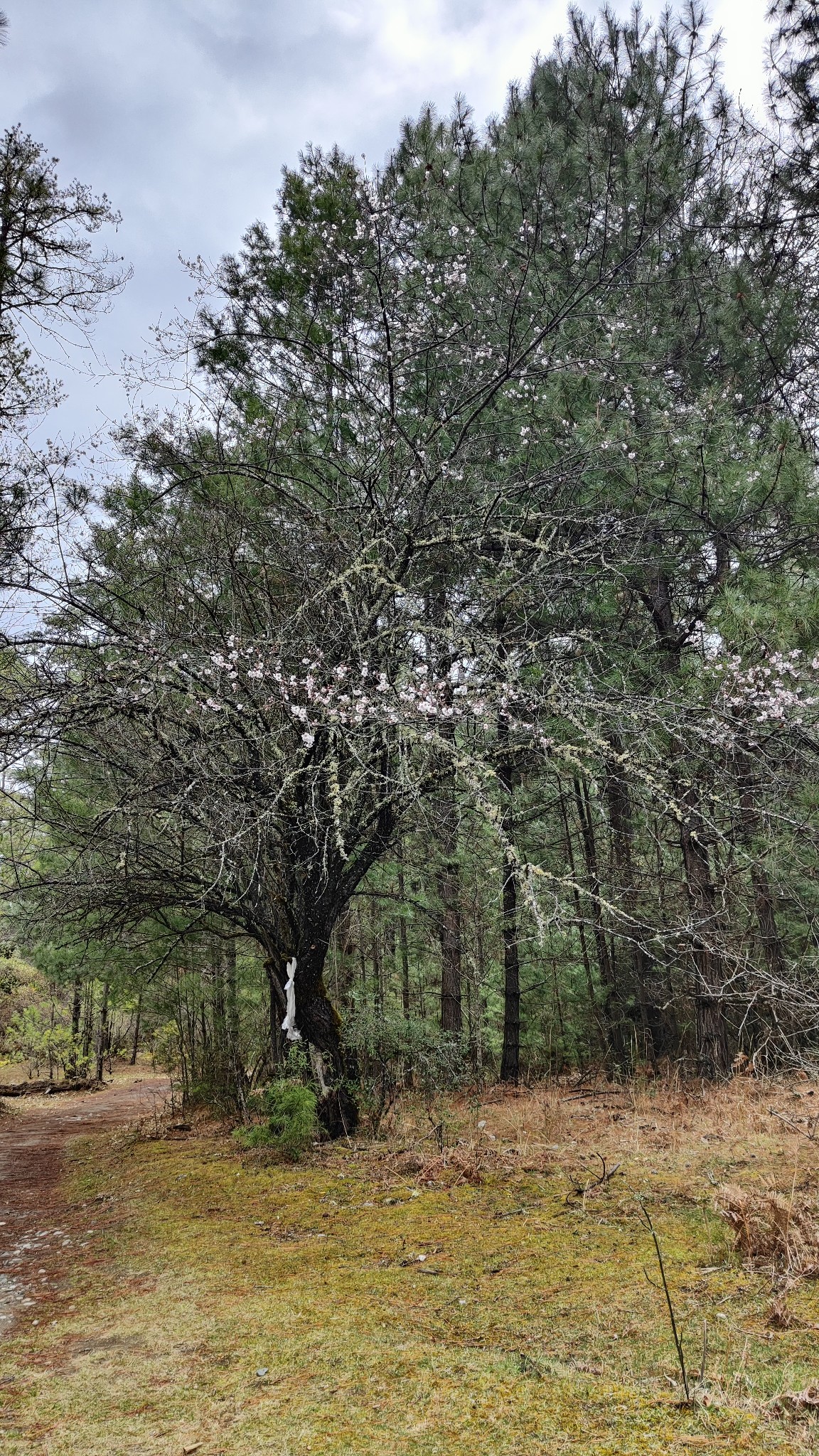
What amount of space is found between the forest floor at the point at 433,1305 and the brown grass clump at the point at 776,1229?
24 millimetres

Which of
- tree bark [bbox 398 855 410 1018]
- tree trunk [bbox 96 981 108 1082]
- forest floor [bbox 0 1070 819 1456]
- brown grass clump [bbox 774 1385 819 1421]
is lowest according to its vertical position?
tree trunk [bbox 96 981 108 1082]

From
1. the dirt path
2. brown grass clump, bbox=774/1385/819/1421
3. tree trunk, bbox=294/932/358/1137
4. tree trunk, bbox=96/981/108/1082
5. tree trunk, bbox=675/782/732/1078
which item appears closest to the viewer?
brown grass clump, bbox=774/1385/819/1421

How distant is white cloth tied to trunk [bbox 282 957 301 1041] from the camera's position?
6105 millimetres

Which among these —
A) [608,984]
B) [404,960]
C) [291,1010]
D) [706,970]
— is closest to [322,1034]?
[291,1010]

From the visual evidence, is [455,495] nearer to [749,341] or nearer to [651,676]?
[651,676]

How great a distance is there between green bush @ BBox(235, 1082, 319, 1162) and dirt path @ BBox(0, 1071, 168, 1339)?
1.36 metres

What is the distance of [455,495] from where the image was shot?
236 inches

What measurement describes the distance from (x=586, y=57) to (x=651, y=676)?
6446 mm

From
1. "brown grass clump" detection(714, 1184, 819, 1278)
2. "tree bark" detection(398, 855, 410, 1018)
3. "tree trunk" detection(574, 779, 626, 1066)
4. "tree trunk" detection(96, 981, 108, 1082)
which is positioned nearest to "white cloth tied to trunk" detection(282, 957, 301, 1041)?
"brown grass clump" detection(714, 1184, 819, 1278)

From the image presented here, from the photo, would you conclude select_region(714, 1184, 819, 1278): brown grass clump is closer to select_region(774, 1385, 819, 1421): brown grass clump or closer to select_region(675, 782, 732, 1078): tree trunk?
select_region(774, 1385, 819, 1421): brown grass clump

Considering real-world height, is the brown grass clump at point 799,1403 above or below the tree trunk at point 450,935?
below

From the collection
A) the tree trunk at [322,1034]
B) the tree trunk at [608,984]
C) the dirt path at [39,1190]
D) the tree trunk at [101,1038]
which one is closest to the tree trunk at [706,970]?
the tree trunk at [608,984]

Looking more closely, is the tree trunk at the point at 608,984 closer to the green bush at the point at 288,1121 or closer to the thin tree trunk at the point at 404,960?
the thin tree trunk at the point at 404,960

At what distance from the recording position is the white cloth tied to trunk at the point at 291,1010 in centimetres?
611
